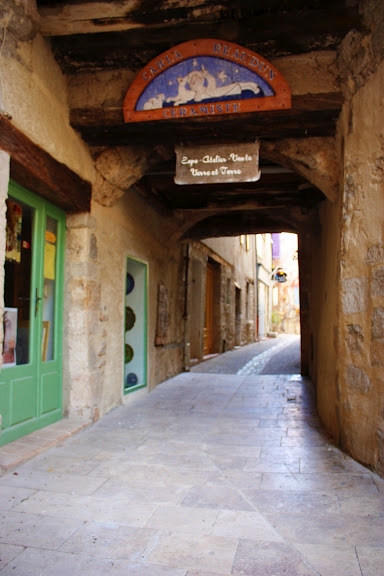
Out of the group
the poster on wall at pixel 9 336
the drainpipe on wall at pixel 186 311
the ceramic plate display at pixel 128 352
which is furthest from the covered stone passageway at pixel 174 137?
the drainpipe on wall at pixel 186 311

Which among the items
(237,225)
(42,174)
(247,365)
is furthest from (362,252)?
(247,365)

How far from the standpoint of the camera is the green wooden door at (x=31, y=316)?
3607 millimetres

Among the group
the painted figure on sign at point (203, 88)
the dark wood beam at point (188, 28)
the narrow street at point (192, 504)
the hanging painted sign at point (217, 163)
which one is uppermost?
the dark wood beam at point (188, 28)

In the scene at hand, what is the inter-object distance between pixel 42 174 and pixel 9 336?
1268mm

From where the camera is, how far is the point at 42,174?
360 centimetres

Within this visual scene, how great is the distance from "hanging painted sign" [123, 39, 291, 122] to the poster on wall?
183 cm

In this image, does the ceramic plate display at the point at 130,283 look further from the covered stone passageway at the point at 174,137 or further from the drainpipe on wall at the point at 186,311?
the drainpipe on wall at the point at 186,311

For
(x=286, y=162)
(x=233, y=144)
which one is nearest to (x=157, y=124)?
(x=233, y=144)

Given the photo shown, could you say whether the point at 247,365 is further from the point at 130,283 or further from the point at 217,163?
the point at 217,163

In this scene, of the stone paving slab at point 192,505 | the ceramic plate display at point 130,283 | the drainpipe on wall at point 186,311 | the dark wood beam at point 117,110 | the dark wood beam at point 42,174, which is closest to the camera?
the stone paving slab at point 192,505

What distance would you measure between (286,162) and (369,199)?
123cm

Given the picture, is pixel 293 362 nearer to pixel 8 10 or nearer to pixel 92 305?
pixel 92 305

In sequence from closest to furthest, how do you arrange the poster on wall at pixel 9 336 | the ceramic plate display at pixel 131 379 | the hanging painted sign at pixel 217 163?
the poster on wall at pixel 9 336 → the hanging painted sign at pixel 217 163 → the ceramic plate display at pixel 131 379

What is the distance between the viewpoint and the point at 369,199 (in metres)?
3.38
